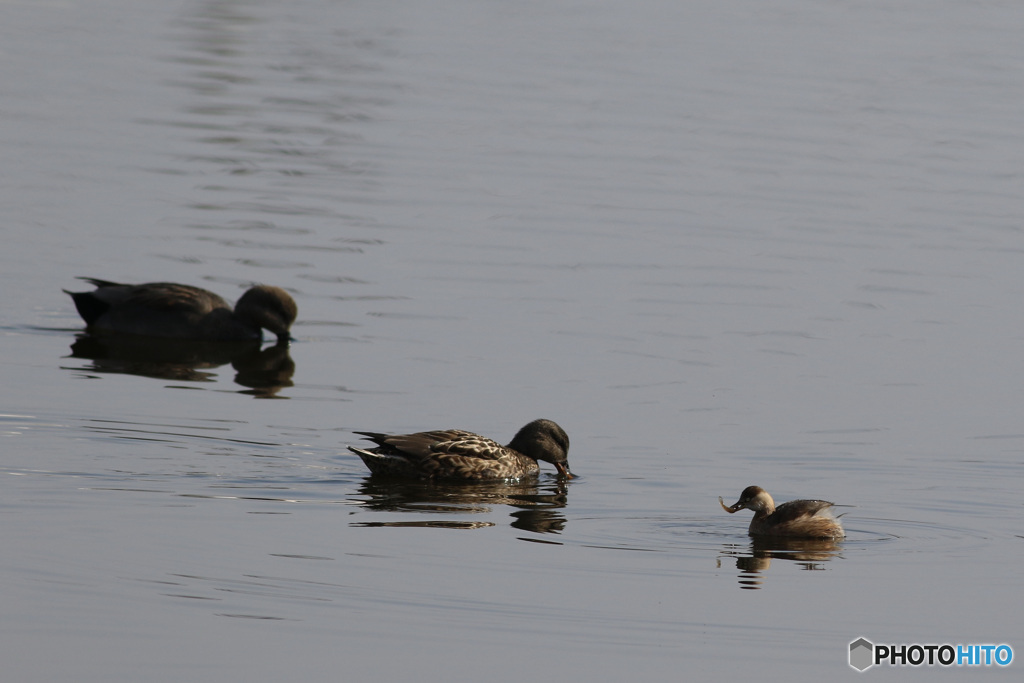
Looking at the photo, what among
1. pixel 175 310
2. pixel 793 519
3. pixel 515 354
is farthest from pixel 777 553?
pixel 175 310

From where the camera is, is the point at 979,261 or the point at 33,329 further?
the point at 979,261

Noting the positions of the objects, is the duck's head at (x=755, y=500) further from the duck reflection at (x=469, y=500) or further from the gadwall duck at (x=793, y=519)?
the duck reflection at (x=469, y=500)

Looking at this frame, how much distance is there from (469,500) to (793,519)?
2.22 metres

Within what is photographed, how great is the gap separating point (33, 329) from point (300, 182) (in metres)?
6.31

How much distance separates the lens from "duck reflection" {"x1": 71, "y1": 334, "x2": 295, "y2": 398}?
14.3 meters

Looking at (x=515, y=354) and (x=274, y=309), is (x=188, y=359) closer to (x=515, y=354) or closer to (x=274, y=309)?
(x=274, y=309)

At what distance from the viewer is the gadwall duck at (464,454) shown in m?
11.4

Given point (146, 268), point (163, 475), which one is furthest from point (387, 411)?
point (146, 268)

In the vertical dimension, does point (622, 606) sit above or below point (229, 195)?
below

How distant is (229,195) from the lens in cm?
2044

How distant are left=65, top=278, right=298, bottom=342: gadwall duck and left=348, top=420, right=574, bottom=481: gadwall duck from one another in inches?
172

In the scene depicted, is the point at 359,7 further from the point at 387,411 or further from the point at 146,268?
the point at 387,411

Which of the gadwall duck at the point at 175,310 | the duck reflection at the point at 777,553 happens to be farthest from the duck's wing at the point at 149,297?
the duck reflection at the point at 777,553

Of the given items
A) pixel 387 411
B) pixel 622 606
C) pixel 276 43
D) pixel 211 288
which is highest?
pixel 276 43
